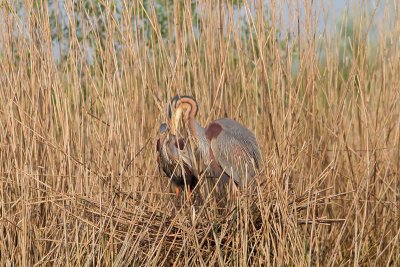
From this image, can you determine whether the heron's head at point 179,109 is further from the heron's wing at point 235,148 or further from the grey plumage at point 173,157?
the heron's wing at point 235,148

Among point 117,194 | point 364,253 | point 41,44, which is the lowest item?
point 364,253

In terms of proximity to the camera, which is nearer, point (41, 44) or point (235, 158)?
point (41, 44)

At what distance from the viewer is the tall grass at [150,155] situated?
9.67 feet

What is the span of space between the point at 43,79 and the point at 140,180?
1.88 ft

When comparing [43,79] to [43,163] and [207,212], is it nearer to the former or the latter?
[43,163]

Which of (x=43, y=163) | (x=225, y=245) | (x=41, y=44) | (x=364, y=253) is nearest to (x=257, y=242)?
(x=225, y=245)

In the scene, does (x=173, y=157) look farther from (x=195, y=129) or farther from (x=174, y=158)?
(x=195, y=129)

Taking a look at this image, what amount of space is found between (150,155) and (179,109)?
1.13 feet

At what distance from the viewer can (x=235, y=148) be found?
11.9ft

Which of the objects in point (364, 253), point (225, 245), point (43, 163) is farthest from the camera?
point (364, 253)

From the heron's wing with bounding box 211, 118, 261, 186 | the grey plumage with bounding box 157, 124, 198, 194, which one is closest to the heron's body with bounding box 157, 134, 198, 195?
the grey plumage with bounding box 157, 124, 198, 194

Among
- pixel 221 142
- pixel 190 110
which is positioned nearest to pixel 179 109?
pixel 190 110

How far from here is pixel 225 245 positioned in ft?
9.84

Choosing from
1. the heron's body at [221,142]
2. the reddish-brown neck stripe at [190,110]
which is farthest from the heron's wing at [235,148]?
the reddish-brown neck stripe at [190,110]
